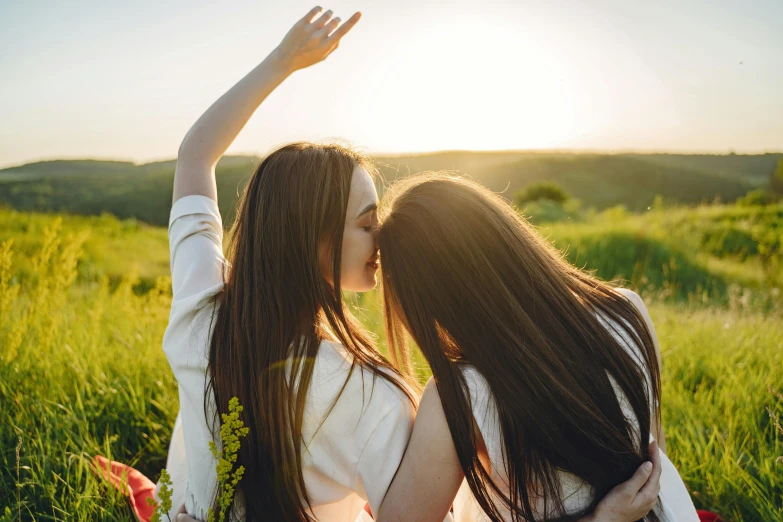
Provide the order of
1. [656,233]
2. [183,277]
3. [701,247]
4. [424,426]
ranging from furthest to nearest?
[701,247] < [656,233] < [183,277] < [424,426]

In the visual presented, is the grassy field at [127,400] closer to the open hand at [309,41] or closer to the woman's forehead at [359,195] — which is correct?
the woman's forehead at [359,195]

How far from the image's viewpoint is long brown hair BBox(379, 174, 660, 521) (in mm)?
1430

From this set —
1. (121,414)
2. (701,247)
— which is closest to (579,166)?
(701,247)

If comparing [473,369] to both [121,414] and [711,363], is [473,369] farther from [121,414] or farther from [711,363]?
[711,363]

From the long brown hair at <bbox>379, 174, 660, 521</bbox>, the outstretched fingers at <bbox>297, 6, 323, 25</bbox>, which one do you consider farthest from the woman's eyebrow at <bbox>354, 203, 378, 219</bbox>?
the outstretched fingers at <bbox>297, 6, 323, 25</bbox>

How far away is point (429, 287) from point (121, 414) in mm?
2058

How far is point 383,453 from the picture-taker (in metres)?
1.45

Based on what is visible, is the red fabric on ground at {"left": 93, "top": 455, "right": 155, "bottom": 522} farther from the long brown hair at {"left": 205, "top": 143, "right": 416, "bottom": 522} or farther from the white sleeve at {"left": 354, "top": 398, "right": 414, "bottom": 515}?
the white sleeve at {"left": 354, "top": 398, "right": 414, "bottom": 515}

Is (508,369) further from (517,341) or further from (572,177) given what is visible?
(572,177)

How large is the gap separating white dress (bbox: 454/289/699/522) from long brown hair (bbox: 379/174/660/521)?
0.07 ft

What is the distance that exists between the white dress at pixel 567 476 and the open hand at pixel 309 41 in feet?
5.07

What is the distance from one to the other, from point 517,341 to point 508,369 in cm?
8

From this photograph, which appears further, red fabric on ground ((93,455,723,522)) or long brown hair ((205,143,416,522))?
red fabric on ground ((93,455,723,522))

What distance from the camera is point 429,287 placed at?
62.7 inches
